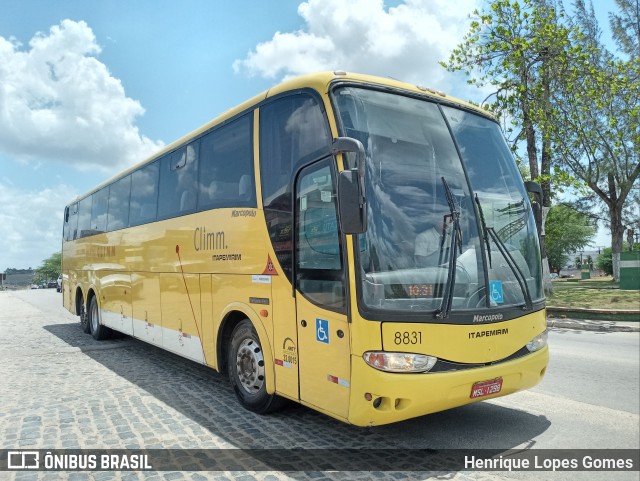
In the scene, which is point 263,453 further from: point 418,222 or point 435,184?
point 435,184

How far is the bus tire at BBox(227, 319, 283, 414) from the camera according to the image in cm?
541

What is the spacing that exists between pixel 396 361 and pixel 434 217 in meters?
1.30

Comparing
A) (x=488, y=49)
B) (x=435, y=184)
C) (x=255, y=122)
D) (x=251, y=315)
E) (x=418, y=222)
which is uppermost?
(x=488, y=49)

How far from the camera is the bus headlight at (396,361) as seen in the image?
3959 mm

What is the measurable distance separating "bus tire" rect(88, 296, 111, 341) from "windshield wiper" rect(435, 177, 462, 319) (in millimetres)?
9606

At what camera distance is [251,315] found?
552 centimetres

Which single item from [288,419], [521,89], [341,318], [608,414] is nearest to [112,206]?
[288,419]

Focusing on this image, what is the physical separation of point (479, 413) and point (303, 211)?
295 centimetres

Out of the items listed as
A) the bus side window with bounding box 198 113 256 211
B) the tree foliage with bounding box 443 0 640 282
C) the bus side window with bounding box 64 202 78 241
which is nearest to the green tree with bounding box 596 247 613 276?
the tree foliage with bounding box 443 0 640 282

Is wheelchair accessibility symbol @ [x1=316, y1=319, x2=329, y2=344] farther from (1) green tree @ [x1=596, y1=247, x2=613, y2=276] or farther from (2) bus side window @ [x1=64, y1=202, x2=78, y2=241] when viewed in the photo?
(1) green tree @ [x1=596, y1=247, x2=613, y2=276]

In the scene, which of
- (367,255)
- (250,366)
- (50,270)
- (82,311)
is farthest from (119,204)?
(50,270)

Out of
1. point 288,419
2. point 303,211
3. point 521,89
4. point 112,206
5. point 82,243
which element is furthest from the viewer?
point 521,89

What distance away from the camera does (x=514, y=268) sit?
4793 millimetres

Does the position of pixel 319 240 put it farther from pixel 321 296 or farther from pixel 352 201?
pixel 352 201
